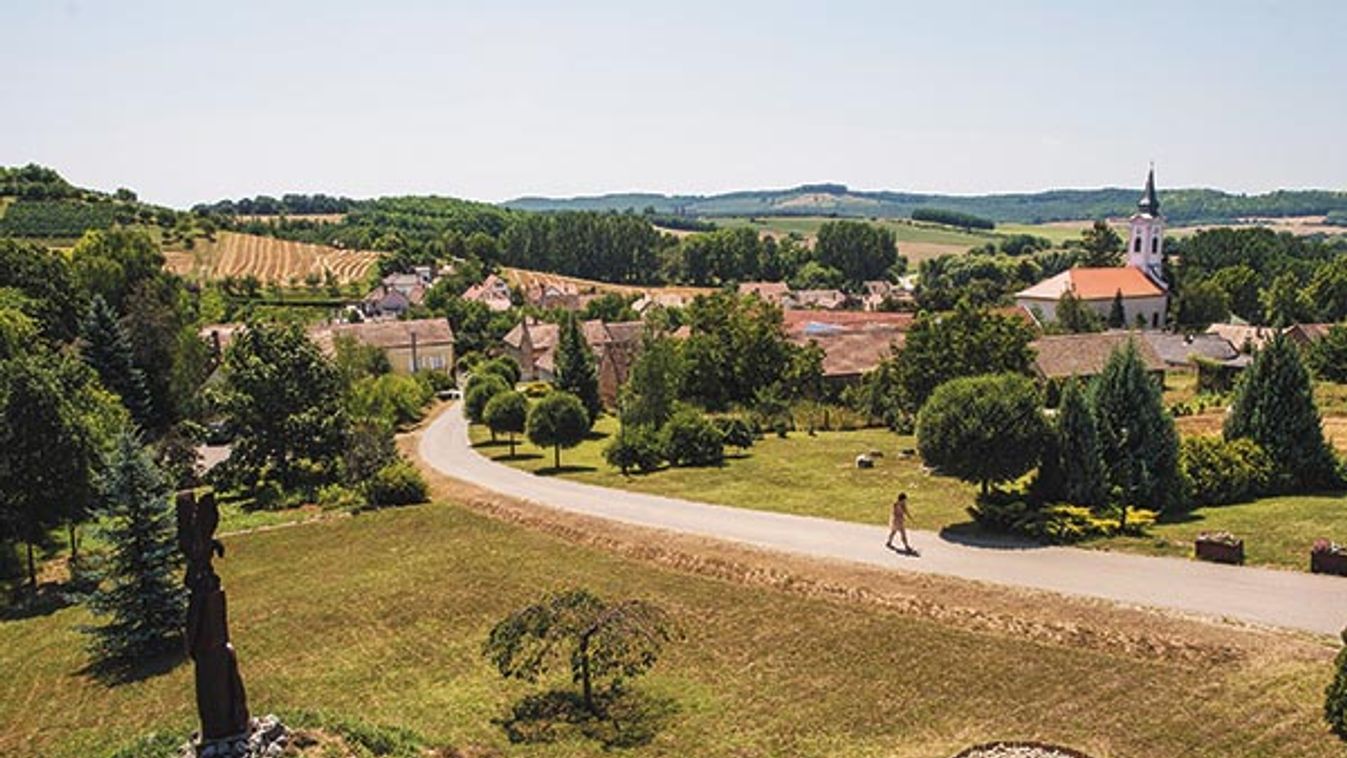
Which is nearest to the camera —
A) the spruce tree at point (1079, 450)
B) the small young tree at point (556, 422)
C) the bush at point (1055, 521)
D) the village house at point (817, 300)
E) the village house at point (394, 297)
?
the bush at point (1055, 521)

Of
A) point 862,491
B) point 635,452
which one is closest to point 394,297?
point 635,452

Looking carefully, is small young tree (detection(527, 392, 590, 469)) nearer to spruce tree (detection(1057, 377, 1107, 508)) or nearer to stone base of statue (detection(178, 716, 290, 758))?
spruce tree (detection(1057, 377, 1107, 508))

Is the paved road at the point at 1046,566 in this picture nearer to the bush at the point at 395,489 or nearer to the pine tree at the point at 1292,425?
the bush at the point at 395,489

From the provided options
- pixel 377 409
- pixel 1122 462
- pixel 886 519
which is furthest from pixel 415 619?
pixel 377 409

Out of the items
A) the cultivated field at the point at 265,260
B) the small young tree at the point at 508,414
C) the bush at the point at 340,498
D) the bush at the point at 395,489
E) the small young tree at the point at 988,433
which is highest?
the cultivated field at the point at 265,260

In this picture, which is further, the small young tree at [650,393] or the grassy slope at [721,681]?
the small young tree at [650,393]

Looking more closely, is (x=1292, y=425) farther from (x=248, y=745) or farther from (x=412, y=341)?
(x=412, y=341)

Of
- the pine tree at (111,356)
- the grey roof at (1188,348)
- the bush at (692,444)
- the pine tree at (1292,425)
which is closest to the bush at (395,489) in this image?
the bush at (692,444)
